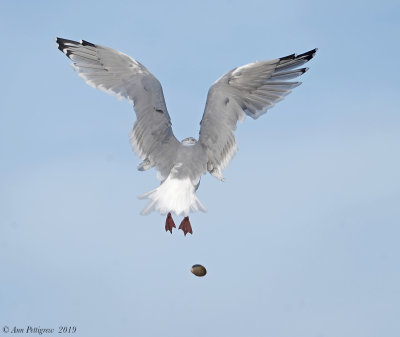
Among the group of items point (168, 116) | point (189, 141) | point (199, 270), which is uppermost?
point (168, 116)

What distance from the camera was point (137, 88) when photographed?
11633mm

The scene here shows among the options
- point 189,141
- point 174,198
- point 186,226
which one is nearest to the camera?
point 174,198

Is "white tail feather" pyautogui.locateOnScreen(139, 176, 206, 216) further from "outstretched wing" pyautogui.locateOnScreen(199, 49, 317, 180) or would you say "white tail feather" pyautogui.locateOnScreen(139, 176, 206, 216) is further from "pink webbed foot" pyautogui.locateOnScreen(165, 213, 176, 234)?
"outstretched wing" pyautogui.locateOnScreen(199, 49, 317, 180)

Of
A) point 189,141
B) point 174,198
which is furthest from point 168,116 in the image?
point 174,198

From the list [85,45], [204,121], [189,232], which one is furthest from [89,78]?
[189,232]

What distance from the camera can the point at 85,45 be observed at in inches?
486

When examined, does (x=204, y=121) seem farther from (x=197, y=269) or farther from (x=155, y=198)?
(x=197, y=269)

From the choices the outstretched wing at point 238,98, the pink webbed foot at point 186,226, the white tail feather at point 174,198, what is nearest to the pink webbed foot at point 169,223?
the pink webbed foot at point 186,226

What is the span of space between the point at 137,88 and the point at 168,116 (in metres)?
0.74

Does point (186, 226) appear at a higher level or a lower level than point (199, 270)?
higher

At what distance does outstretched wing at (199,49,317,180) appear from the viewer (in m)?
11.3

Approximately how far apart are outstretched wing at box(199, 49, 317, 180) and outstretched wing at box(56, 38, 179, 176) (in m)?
0.61

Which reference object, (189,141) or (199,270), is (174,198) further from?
(189,141)

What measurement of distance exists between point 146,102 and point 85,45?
1.78 meters
